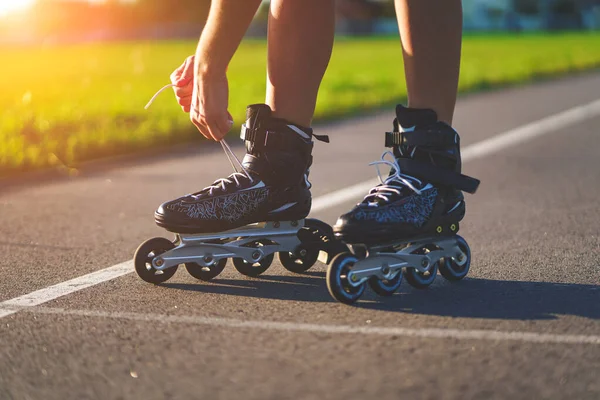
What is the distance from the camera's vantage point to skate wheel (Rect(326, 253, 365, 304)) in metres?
3.28

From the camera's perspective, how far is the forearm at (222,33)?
3.55m

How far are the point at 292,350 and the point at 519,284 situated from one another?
1142 mm

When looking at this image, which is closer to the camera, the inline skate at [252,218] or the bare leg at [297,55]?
the inline skate at [252,218]

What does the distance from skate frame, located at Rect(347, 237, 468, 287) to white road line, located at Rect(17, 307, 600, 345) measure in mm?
284

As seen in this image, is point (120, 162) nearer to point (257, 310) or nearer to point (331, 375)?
point (257, 310)

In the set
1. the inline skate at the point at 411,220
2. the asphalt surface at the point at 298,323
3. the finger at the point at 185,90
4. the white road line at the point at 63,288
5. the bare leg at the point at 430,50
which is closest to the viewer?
the asphalt surface at the point at 298,323

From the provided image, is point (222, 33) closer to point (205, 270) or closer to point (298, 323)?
point (205, 270)

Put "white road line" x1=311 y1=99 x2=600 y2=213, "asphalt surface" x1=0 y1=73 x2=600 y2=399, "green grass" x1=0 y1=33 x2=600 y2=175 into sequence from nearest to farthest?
"asphalt surface" x1=0 y1=73 x2=600 y2=399 → "white road line" x1=311 y1=99 x2=600 y2=213 → "green grass" x1=0 y1=33 x2=600 y2=175

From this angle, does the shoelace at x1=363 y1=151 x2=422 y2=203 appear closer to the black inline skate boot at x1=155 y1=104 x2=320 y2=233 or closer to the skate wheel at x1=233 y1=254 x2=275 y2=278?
the black inline skate boot at x1=155 y1=104 x2=320 y2=233

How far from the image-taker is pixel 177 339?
2.98 metres

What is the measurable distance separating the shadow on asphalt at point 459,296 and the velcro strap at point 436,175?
1.14ft

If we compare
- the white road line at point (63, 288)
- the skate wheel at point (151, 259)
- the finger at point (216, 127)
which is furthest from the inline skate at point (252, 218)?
the white road line at point (63, 288)

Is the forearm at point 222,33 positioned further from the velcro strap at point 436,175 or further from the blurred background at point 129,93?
the blurred background at point 129,93

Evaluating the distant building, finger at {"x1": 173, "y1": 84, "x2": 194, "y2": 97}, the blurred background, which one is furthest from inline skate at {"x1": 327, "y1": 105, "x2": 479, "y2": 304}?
the distant building
